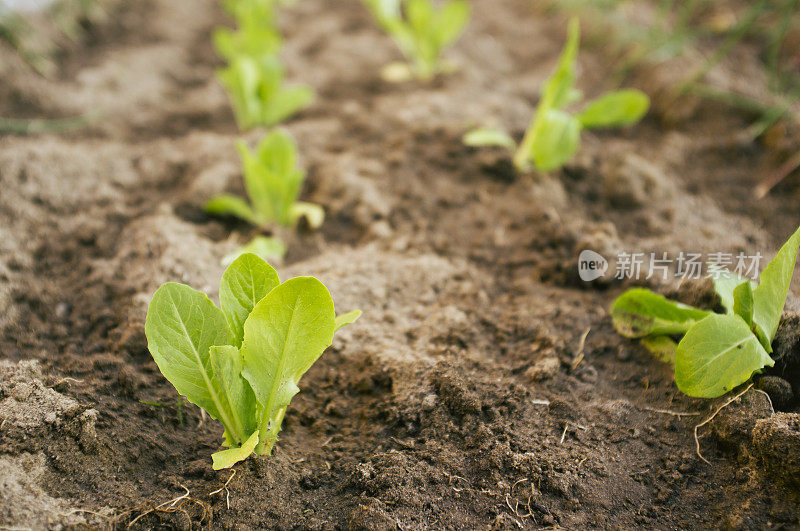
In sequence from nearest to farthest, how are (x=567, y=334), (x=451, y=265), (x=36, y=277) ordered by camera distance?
1. (x=567, y=334)
2. (x=36, y=277)
3. (x=451, y=265)

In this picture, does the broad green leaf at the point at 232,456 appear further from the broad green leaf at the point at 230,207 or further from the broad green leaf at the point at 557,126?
the broad green leaf at the point at 557,126

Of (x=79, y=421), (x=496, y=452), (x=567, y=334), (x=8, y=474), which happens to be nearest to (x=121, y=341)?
(x=79, y=421)

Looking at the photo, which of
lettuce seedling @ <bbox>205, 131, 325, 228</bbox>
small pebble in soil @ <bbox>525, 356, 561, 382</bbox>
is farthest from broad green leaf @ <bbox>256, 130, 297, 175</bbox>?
small pebble in soil @ <bbox>525, 356, 561, 382</bbox>

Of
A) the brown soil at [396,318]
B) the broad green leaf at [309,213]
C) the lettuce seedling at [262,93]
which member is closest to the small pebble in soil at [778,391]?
the brown soil at [396,318]

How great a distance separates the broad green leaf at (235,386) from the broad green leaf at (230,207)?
2.73ft

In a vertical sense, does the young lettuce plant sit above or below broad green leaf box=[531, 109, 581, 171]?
above

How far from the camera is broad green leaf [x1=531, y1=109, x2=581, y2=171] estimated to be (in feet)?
6.03

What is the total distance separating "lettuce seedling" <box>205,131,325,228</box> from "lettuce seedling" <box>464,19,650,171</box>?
638 mm

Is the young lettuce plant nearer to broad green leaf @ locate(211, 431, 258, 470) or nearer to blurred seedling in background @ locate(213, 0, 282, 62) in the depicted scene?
blurred seedling in background @ locate(213, 0, 282, 62)

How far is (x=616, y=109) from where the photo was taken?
1.94 metres

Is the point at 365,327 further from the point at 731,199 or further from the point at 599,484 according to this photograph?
the point at 731,199

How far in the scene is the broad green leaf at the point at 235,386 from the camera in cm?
100

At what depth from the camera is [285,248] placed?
173 cm

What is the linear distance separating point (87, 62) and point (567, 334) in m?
2.57
